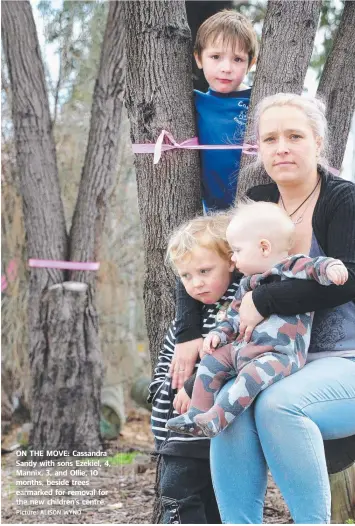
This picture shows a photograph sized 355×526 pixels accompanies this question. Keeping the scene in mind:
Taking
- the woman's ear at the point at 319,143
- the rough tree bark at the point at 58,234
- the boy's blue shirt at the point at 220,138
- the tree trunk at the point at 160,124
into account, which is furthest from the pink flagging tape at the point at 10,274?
the woman's ear at the point at 319,143

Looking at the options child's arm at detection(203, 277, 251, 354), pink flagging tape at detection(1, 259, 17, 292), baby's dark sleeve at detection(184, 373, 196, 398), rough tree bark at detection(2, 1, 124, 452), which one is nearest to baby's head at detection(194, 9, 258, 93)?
child's arm at detection(203, 277, 251, 354)

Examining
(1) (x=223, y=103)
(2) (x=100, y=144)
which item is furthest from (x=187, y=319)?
(2) (x=100, y=144)

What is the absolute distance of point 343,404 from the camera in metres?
2.47

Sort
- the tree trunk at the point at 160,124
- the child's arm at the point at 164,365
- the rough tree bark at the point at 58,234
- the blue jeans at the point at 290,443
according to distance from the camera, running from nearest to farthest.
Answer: the blue jeans at the point at 290,443 < the child's arm at the point at 164,365 < the tree trunk at the point at 160,124 < the rough tree bark at the point at 58,234

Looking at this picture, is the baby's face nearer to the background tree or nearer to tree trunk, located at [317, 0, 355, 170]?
the background tree

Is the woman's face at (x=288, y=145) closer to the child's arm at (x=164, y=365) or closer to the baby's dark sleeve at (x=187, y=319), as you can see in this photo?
the baby's dark sleeve at (x=187, y=319)

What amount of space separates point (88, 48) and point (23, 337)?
2.53m

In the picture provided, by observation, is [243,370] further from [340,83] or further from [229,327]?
[340,83]

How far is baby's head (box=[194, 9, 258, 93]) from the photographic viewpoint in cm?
338

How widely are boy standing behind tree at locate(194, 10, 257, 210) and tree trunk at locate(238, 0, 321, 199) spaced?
0.15 meters

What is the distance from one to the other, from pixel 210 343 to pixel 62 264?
339 centimetres

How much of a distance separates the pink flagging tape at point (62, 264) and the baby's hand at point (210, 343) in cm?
336

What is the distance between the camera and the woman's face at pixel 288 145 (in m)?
2.73

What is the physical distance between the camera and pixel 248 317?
2.59 metres
